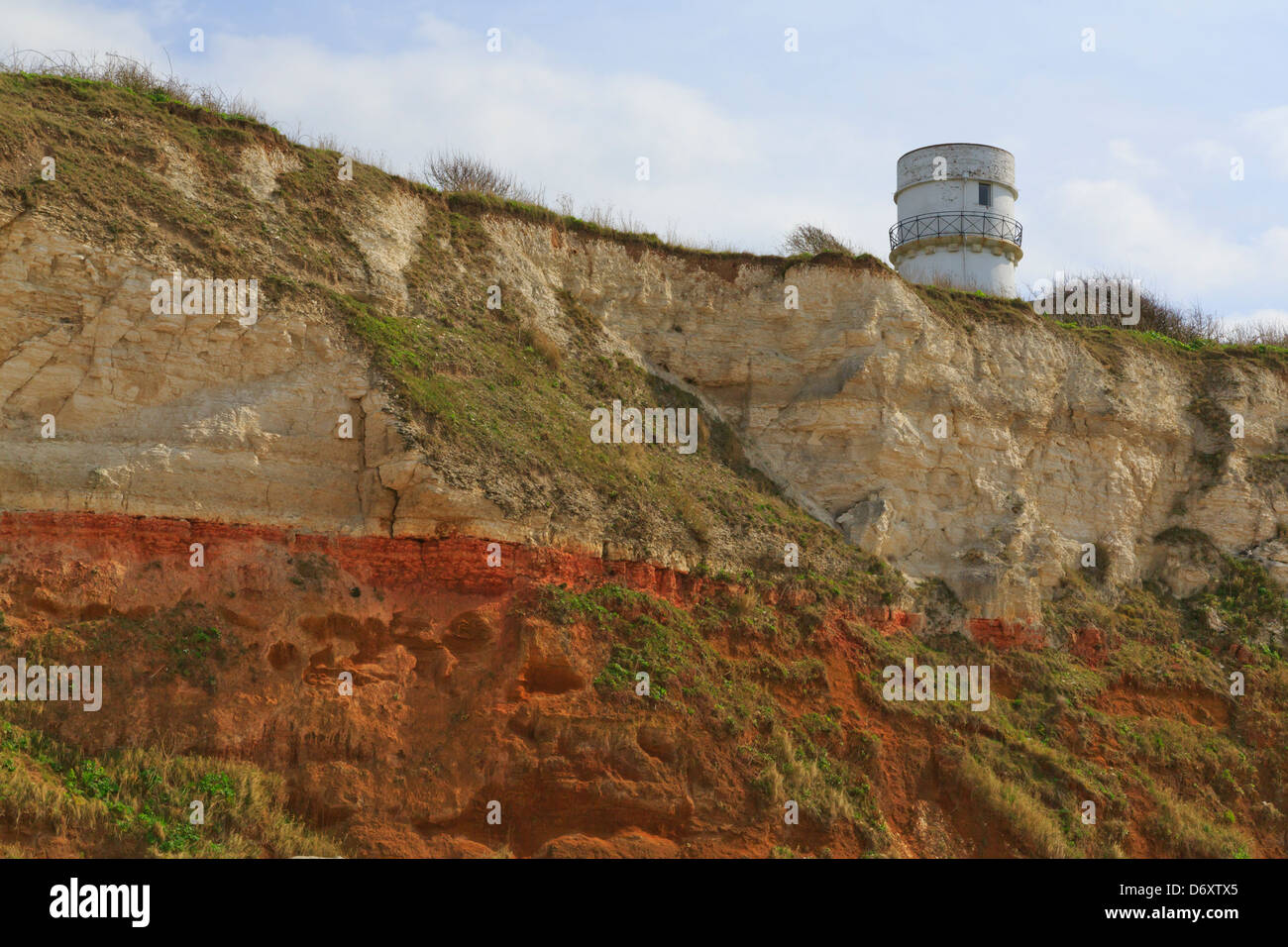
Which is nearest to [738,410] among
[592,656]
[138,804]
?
[592,656]

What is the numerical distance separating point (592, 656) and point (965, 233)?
19.7 m

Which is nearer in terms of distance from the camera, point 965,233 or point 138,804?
point 138,804

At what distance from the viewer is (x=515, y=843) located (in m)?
16.9

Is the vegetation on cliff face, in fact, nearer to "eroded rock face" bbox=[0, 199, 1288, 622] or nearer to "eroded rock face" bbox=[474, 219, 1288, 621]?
"eroded rock face" bbox=[0, 199, 1288, 622]

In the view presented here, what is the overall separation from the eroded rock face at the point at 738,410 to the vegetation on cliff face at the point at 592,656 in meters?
0.55

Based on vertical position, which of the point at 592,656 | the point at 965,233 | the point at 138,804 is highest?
the point at 965,233

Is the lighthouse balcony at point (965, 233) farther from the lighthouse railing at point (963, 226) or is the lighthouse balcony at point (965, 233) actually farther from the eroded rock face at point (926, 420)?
the eroded rock face at point (926, 420)

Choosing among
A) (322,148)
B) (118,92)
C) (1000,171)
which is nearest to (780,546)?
(322,148)

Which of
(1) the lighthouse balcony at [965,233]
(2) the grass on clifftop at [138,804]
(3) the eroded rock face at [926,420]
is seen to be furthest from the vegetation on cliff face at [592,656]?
(1) the lighthouse balcony at [965,233]

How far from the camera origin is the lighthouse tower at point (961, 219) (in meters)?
33.7

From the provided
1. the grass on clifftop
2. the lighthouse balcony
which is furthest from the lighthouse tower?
the grass on clifftop

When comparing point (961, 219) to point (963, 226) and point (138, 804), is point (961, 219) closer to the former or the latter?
point (963, 226)

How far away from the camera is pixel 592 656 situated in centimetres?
1855

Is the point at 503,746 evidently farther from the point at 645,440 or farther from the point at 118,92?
the point at 118,92
